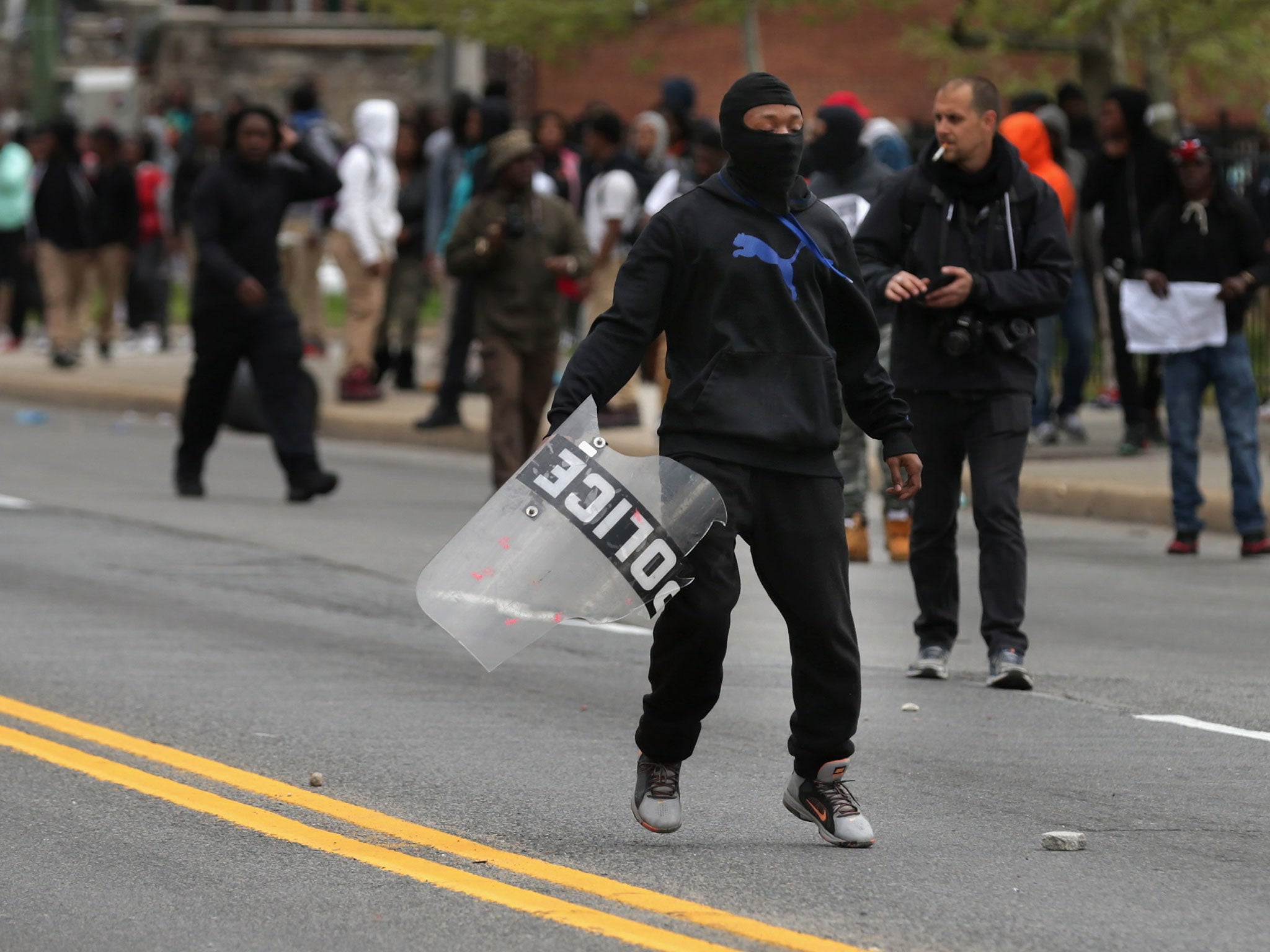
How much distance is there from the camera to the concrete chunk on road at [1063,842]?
19.0 ft

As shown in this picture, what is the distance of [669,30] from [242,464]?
22.3 meters

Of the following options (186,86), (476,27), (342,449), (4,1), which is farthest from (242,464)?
(4,1)

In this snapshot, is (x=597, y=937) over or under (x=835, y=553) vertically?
under

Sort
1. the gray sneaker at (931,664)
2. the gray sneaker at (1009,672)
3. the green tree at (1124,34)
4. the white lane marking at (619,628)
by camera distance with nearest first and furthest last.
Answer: the gray sneaker at (1009,672) → the gray sneaker at (931,664) → the white lane marking at (619,628) → the green tree at (1124,34)

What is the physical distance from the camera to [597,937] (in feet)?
16.3

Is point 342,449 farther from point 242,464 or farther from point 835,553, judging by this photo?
point 835,553

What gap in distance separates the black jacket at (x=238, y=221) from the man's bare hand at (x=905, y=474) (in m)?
7.50

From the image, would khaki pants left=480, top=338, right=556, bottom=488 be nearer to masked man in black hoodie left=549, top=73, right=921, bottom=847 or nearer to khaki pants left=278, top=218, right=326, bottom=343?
masked man in black hoodie left=549, top=73, right=921, bottom=847

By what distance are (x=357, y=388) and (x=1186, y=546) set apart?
840cm

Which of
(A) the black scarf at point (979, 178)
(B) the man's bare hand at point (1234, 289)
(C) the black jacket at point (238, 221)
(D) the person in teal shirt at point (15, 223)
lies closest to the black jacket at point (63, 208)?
(D) the person in teal shirt at point (15, 223)

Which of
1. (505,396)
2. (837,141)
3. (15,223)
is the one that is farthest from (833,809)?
(15,223)

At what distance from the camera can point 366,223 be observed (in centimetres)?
1739

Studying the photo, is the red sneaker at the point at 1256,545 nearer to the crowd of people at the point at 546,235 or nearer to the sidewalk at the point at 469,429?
the crowd of people at the point at 546,235

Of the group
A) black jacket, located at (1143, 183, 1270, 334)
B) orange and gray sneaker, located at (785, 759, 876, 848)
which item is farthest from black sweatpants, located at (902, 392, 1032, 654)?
black jacket, located at (1143, 183, 1270, 334)
